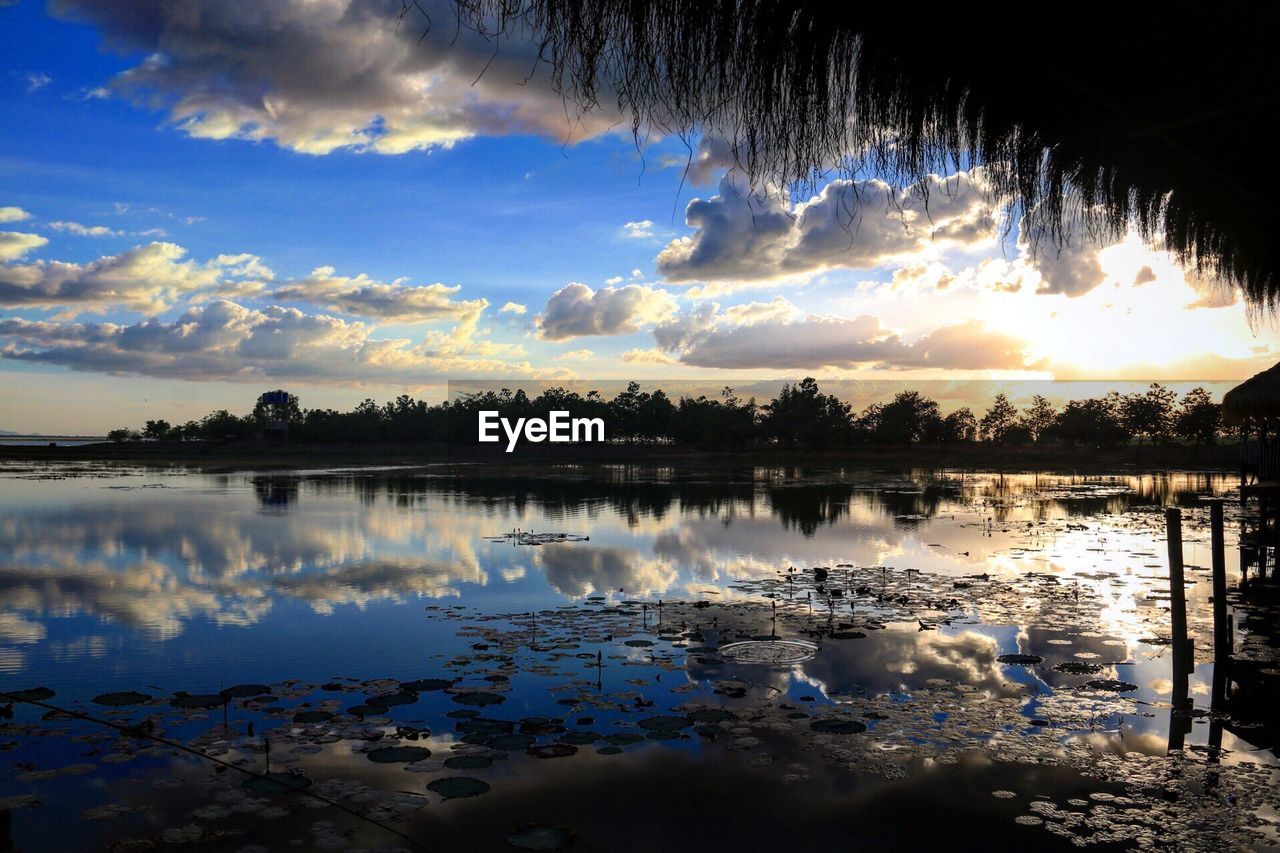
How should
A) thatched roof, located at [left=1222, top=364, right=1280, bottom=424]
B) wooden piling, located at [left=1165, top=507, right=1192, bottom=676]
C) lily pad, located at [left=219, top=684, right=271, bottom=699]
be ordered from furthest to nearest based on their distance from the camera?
thatched roof, located at [left=1222, top=364, right=1280, bottom=424], wooden piling, located at [left=1165, top=507, right=1192, bottom=676], lily pad, located at [left=219, top=684, right=271, bottom=699]

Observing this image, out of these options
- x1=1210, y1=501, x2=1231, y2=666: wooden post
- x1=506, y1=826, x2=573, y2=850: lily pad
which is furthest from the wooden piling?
x1=506, y1=826, x2=573, y2=850: lily pad

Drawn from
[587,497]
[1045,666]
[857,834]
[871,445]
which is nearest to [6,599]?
[857,834]

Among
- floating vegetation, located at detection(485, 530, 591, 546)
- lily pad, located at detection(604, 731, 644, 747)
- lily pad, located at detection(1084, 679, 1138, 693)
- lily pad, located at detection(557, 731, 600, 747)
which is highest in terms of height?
lily pad, located at detection(557, 731, 600, 747)

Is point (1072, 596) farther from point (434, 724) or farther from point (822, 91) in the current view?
point (822, 91)

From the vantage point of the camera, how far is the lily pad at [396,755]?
6.67 m

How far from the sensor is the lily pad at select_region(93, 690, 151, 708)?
828cm

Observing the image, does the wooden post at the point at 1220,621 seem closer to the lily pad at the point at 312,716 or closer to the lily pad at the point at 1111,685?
the lily pad at the point at 1111,685

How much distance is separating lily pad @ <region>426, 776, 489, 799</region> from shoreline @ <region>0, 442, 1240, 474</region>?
67.4 meters

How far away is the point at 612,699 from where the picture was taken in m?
8.35

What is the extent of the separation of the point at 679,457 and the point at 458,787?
8587cm

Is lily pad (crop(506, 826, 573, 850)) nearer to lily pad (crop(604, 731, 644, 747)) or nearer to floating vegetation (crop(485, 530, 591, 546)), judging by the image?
lily pad (crop(604, 731, 644, 747))

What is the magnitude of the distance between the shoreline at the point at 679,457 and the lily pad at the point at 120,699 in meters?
64.1

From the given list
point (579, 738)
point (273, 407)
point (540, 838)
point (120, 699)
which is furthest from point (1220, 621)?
point (273, 407)

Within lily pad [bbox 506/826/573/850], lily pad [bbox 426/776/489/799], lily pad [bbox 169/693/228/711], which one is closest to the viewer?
lily pad [bbox 506/826/573/850]
